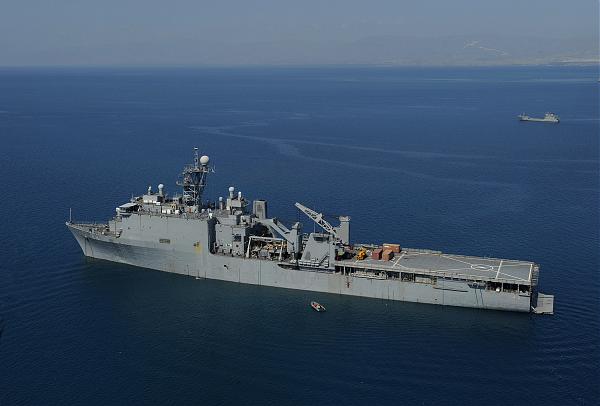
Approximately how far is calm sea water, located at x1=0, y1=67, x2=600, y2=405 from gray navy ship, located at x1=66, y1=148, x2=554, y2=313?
1.29 meters

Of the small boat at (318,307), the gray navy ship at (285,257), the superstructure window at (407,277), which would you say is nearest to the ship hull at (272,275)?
the gray navy ship at (285,257)

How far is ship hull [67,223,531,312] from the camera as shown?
47750 millimetres

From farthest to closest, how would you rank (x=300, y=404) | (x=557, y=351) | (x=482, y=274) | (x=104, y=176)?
(x=104, y=176), (x=482, y=274), (x=557, y=351), (x=300, y=404)

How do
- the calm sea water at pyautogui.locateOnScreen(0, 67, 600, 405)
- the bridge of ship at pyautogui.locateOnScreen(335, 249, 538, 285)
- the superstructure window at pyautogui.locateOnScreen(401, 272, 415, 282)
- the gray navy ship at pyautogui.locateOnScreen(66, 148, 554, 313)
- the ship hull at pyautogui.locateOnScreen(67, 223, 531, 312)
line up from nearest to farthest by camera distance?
the calm sea water at pyautogui.locateOnScreen(0, 67, 600, 405), the bridge of ship at pyautogui.locateOnScreen(335, 249, 538, 285), the ship hull at pyautogui.locateOnScreen(67, 223, 531, 312), the gray navy ship at pyautogui.locateOnScreen(66, 148, 554, 313), the superstructure window at pyautogui.locateOnScreen(401, 272, 415, 282)

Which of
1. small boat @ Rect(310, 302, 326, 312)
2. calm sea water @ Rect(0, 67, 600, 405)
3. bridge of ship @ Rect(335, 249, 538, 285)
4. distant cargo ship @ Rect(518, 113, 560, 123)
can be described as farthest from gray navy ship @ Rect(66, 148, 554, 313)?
distant cargo ship @ Rect(518, 113, 560, 123)

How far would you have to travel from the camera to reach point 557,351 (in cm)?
4153

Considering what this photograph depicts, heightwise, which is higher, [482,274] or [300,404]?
[482,274]

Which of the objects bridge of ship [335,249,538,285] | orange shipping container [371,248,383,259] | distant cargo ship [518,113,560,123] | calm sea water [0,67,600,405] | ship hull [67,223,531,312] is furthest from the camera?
distant cargo ship [518,113,560,123]

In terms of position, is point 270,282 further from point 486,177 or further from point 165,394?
point 486,177

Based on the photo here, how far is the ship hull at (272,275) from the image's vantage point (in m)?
47.8

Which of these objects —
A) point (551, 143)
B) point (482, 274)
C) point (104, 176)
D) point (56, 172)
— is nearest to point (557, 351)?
point (482, 274)

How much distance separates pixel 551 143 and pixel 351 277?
80.7m

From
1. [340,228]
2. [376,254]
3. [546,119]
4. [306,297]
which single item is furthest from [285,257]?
[546,119]

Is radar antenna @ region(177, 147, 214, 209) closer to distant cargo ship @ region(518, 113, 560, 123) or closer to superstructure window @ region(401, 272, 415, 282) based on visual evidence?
superstructure window @ region(401, 272, 415, 282)
